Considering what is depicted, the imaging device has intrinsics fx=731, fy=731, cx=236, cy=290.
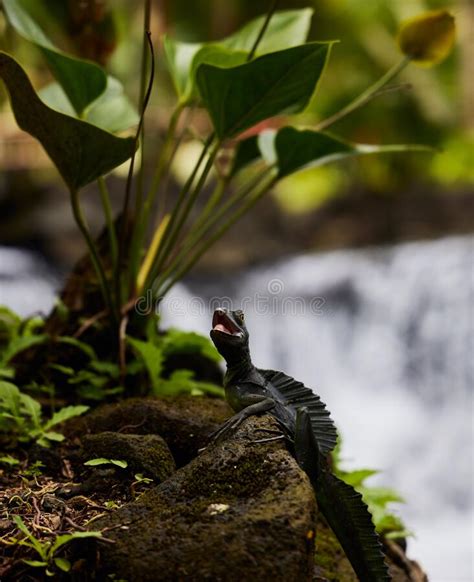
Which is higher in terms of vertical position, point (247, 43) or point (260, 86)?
point (247, 43)

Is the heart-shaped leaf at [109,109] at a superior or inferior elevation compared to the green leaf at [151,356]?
superior

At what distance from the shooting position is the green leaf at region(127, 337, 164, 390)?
10.7 feet

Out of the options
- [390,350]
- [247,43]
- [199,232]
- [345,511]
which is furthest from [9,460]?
[390,350]

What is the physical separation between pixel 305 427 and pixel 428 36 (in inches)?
85.4

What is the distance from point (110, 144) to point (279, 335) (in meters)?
4.50

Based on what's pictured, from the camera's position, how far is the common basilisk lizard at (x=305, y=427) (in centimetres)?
235

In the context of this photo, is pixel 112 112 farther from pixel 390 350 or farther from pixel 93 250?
pixel 390 350

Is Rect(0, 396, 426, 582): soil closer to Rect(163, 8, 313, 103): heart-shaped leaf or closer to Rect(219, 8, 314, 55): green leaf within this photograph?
Rect(163, 8, 313, 103): heart-shaped leaf

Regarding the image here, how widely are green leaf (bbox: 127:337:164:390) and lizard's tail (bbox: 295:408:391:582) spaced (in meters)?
1.09

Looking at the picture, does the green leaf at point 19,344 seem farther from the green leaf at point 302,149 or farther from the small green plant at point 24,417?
the green leaf at point 302,149

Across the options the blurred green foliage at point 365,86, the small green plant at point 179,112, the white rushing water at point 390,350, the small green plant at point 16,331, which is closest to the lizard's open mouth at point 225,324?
the small green plant at point 179,112

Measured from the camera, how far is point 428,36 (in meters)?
3.53

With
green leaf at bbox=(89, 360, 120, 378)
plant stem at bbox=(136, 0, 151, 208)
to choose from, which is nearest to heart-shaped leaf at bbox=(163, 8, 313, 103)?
plant stem at bbox=(136, 0, 151, 208)

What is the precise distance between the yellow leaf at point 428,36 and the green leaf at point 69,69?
4.89 feet
